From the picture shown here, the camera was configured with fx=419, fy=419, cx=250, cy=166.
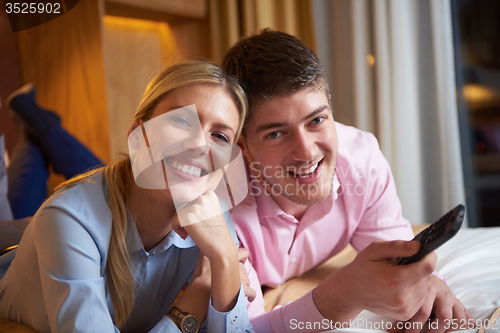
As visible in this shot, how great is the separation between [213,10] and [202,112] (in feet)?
6.10

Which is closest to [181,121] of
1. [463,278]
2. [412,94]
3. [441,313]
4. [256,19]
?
[441,313]

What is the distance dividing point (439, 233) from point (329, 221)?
63 cm

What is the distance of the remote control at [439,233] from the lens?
518 mm

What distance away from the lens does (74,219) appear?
749 millimetres

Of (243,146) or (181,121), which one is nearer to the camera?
(181,121)

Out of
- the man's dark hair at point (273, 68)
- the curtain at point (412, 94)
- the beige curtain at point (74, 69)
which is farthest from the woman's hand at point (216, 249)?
the curtain at point (412, 94)

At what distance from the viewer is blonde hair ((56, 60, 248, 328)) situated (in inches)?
32.3

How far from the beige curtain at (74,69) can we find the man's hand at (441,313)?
1644 millimetres

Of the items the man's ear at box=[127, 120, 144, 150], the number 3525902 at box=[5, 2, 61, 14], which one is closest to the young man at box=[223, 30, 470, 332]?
the man's ear at box=[127, 120, 144, 150]

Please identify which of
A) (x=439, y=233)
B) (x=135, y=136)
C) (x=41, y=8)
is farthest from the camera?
(x=41, y=8)

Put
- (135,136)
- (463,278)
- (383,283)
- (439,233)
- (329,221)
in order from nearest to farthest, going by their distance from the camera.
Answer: (439,233) < (383,283) < (135,136) < (463,278) < (329,221)

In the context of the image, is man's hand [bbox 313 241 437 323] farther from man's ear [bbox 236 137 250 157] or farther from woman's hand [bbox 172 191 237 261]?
man's ear [bbox 236 137 250 157]

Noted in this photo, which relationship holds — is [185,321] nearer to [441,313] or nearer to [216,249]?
[216,249]

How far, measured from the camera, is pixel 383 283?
2.16 feet
